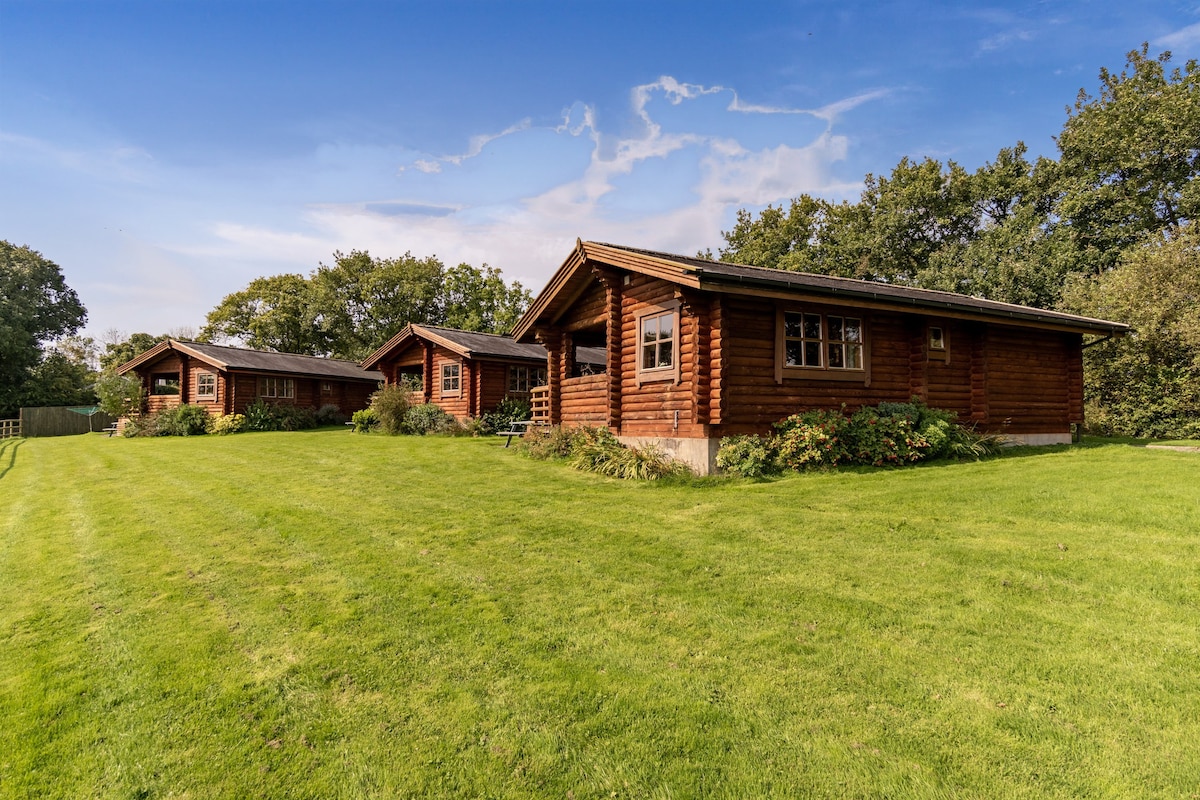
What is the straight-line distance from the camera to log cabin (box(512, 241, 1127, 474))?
1073 cm

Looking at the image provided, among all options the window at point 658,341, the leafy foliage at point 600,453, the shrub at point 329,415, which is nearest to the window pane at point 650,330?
the window at point 658,341

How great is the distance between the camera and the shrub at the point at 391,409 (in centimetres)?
2206

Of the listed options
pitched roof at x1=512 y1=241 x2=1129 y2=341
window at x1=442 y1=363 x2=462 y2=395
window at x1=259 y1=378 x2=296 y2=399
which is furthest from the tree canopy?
pitched roof at x1=512 y1=241 x2=1129 y2=341

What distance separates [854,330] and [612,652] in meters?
11.0

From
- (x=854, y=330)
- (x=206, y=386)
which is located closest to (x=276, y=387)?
(x=206, y=386)

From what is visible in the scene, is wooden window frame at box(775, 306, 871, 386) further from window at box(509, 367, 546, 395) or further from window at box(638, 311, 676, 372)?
window at box(509, 367, 546, 395)

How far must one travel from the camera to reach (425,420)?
872 inches

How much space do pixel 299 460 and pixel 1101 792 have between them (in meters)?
14.9

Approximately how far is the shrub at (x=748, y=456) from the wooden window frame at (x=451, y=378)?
14.7 meters

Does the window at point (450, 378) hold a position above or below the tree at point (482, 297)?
below

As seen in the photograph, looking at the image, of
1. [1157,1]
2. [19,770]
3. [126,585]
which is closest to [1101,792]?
[19,770]

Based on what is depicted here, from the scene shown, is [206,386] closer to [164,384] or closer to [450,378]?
[164,384]

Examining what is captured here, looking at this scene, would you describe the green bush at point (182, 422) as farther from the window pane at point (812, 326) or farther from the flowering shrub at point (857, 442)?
the window pane at point (812, 326)

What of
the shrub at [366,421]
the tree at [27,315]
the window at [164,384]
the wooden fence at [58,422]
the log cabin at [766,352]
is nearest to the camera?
the log cabin at [766,352]
